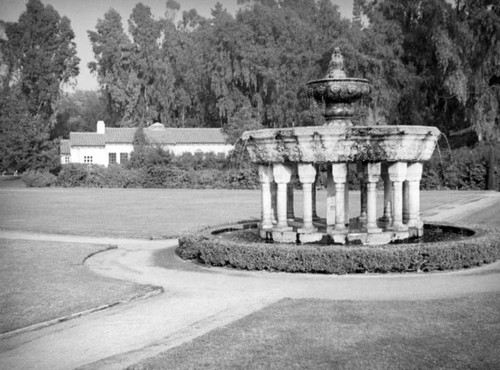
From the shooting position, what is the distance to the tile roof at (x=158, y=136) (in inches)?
2763

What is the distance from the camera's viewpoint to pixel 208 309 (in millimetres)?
9930

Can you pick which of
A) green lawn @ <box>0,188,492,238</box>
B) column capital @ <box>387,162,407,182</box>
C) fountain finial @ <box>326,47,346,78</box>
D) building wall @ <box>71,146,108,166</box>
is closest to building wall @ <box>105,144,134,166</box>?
building wall @ <box>71,146,108,166</box>

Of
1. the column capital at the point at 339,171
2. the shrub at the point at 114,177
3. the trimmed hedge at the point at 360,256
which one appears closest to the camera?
the trimmed hedge at the point at 360,256

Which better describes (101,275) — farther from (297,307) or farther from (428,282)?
(428,282)

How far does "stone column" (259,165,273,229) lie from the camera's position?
14.8 m

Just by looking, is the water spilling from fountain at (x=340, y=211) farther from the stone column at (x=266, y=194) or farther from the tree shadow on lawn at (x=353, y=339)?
the tree shadow on lawn at (x=353, y=339)

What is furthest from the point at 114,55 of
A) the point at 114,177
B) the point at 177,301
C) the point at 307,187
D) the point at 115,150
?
the point at 177,301

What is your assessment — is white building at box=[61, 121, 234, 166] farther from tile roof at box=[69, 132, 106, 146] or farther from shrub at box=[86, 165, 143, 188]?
shrub at box=[86, 165, 143, 188]

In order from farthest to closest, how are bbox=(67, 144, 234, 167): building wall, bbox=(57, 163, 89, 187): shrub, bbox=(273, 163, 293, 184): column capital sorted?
bbox=(67, 144, 234, 167): building wall < bbox=(57, 163, 89, 187): shrub < bbox=(273, 163, 293, 184): column capital

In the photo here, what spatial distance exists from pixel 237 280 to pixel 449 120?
42844 mm

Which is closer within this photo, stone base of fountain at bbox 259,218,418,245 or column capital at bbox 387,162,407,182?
stone base of fountain at bbox 259,218,418,245

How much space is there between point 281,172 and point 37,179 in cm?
4629

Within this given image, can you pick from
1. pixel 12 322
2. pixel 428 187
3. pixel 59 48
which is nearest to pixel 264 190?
pixel 12 322

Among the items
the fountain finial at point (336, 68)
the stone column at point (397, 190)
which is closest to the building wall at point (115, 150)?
the fountain finial at point (336, 68)
